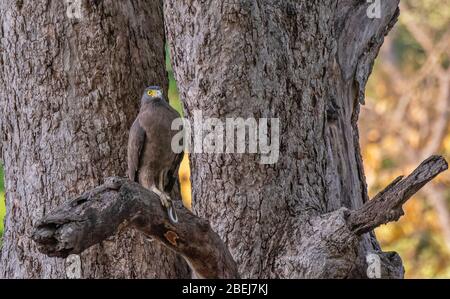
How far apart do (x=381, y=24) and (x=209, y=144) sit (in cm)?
145

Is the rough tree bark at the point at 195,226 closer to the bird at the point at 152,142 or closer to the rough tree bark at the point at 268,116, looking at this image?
the rough tree bark at the point at 268,116

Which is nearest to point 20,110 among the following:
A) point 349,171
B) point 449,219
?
point 349,171

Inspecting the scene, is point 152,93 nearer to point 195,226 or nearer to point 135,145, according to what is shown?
point 135,145

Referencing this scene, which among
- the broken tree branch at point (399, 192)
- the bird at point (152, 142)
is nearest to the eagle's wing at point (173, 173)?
the bird at point (152, 142)

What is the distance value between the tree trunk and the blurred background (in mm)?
8120

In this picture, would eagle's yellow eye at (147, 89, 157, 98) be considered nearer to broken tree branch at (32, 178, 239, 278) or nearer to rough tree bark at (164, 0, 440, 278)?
rough tree bark at (164, 0, 440, 278)

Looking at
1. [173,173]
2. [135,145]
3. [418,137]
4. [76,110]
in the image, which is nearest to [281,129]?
[173,173]

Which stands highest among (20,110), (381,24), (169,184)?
(381,24)

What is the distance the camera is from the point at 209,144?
4.84m

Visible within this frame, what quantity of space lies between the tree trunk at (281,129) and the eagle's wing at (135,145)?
11.1 inches

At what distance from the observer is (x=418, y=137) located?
45.2 feet

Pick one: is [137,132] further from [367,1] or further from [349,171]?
[367,1]

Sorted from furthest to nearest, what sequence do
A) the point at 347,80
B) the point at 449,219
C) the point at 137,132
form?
1. the point at 449,219
2. the point at 347,80
3. the point at 137,132

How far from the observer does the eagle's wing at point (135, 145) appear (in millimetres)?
4789
